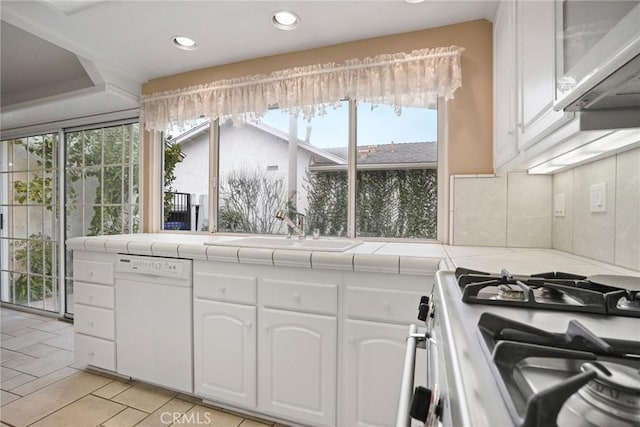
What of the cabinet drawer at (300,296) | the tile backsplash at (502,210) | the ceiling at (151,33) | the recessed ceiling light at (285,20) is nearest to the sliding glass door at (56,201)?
the ceiling at (151,33)

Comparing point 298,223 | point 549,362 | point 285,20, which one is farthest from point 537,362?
point 285,20

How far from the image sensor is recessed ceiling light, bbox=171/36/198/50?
207 centimetres

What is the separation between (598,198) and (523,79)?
0.55m

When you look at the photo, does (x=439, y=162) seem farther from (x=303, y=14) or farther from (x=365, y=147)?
(x=303, y=14)

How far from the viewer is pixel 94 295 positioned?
2053 millimetres

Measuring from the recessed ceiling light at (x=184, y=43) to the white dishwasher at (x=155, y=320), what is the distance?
1447 mm

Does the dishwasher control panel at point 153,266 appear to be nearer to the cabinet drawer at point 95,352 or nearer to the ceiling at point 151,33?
the cabinet drawer at point 95,352

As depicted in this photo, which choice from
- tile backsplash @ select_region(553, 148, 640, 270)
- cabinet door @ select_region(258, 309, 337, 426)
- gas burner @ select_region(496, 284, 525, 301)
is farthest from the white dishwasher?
tile backsplash @ select_region(553, 148, 640, 270)

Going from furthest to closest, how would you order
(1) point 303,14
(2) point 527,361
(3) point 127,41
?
(3) point 127,41, (1) point 303,14, (2) point 527,361

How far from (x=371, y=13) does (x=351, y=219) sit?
1.26 meters

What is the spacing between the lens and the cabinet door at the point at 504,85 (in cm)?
133

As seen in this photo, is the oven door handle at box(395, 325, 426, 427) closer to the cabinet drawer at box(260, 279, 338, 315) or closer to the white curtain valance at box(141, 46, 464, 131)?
the cabinet drawer at box(260, 279, 338, 315)

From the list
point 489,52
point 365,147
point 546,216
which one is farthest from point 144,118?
point 546,216

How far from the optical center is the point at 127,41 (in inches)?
82.8
